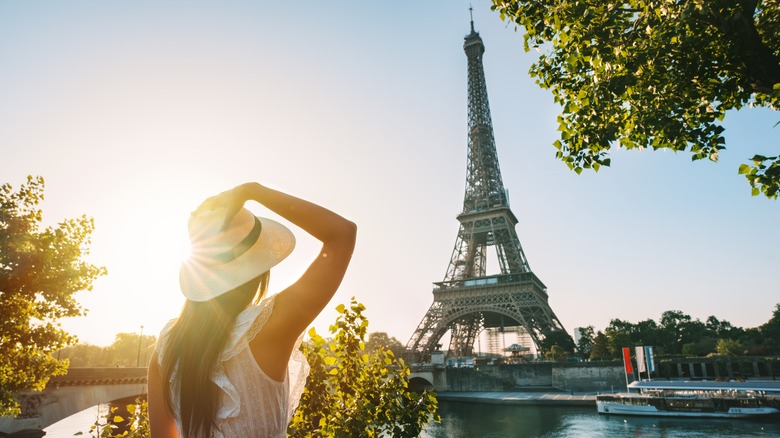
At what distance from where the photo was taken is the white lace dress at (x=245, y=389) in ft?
5.08

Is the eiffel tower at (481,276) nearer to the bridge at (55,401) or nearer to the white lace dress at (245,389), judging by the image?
the bridge at (55,401)

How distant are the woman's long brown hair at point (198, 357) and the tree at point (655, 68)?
5.62 m

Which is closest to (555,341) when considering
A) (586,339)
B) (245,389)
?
(586,339)

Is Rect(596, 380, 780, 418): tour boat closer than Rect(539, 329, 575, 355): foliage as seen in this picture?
Yes

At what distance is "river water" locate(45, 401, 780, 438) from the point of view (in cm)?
2530

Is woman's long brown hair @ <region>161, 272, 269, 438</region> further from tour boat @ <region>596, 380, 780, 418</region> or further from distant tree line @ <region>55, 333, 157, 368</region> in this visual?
distant tree line @ <region>55, 333, 157, 368</region>

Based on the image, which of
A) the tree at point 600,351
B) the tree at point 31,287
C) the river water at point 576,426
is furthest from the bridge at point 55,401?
the tree at point 600,351

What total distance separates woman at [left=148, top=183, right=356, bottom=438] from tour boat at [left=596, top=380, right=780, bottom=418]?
36.6 meters

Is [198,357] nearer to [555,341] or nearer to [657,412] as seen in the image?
[657,412]

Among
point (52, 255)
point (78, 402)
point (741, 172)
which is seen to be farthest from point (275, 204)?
point (78, 402)

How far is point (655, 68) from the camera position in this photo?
5.82 m

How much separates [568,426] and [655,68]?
27.9 meters

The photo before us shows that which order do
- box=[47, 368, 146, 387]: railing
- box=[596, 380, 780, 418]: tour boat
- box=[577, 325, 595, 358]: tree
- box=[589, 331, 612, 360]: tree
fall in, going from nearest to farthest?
box=[47, 368, 146, 387]: railing → box=[596, 380, 780, 418]: tour boat → box=[589, 331, 612, 360]: tree → box=[577, 325, 595, 358]: tree

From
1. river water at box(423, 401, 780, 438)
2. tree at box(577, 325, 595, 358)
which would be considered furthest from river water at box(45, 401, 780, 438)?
tree at box(577, 325, 595, 358)
